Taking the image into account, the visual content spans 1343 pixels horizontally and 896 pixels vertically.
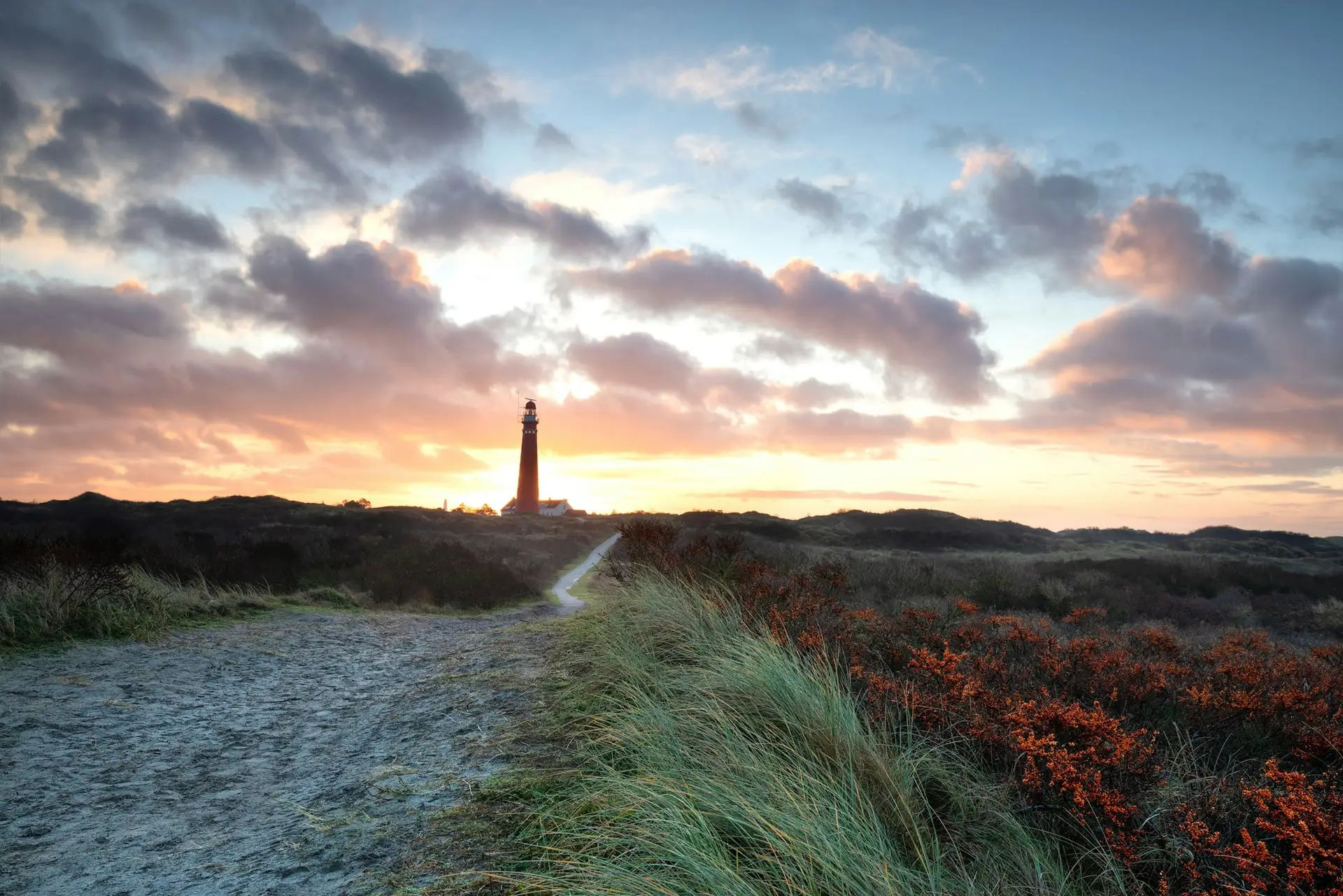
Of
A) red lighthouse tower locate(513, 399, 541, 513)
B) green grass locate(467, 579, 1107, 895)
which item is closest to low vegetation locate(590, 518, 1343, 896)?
green grass locate(467, 579, 1107, 895)

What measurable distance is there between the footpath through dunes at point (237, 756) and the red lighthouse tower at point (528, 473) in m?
53.4

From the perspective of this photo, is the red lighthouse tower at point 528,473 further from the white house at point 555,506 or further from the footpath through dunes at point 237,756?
the footpath through dunes at point 237,756

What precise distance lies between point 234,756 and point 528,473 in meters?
57.9

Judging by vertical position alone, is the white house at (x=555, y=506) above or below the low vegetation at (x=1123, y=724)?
above

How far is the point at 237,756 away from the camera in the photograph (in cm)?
590

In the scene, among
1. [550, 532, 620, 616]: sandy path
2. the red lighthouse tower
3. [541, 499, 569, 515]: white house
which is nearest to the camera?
[550, 532, 620, 616]: sandy path

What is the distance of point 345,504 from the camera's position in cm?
4472

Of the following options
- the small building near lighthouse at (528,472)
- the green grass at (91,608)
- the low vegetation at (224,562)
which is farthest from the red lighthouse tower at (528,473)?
the green grass at (91,608)

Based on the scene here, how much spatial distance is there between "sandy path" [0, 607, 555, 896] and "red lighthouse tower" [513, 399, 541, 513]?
175ft

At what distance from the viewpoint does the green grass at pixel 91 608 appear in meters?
8.69

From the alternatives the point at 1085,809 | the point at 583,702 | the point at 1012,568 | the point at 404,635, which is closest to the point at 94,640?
the point at 404,635

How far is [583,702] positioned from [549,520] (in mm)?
44844

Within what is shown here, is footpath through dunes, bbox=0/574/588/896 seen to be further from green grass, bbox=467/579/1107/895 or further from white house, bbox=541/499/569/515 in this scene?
white house, bbox=541/499/569/515

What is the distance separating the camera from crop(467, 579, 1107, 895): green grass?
9.27 feet
